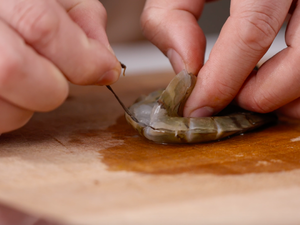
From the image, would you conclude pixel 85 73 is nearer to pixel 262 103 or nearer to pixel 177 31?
pixel 177 31

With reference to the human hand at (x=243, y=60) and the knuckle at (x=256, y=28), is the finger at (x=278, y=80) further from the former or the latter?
the knuckle at (x=256, y=28)

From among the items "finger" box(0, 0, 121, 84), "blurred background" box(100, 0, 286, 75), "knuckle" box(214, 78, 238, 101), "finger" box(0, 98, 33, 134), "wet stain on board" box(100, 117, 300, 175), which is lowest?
"blurred background" box(100, 0, 286, 75)

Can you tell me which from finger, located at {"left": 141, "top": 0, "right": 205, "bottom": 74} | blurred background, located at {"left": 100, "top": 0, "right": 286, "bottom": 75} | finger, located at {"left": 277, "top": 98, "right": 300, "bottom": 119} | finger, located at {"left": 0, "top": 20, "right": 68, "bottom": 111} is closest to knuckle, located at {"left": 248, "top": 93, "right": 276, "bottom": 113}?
finger, located at {"left": 277, "top": 98, "right": 300, "bottom": 119}

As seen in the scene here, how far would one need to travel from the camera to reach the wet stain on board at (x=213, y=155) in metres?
0.87

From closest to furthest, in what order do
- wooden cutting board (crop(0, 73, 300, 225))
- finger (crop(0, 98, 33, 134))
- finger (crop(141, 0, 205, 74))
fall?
wooden cutting board (crop(0, 73, 300, 225))
finger (crop(0, 98, 33, 134))
finger (crop(141, 0, 205, 74))

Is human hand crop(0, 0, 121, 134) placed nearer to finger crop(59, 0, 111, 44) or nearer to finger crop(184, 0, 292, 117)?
finger crop(59, 0, 111, 44)

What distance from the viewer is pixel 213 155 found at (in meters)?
0.98

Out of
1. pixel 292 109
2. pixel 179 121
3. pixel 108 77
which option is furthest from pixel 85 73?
pixel 292 109

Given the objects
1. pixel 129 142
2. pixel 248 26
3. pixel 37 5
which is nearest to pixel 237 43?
pixel 248 26

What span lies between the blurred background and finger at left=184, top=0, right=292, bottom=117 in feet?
6.28

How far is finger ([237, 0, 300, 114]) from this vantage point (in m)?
1.13

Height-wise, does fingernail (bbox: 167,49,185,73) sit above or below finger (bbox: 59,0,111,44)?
below

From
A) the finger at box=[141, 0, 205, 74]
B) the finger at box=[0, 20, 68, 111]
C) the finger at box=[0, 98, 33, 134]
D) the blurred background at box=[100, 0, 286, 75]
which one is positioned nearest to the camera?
the finger at box=[0, 20, 68, 111]

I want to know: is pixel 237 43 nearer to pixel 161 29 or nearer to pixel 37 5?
pixel 161 29
